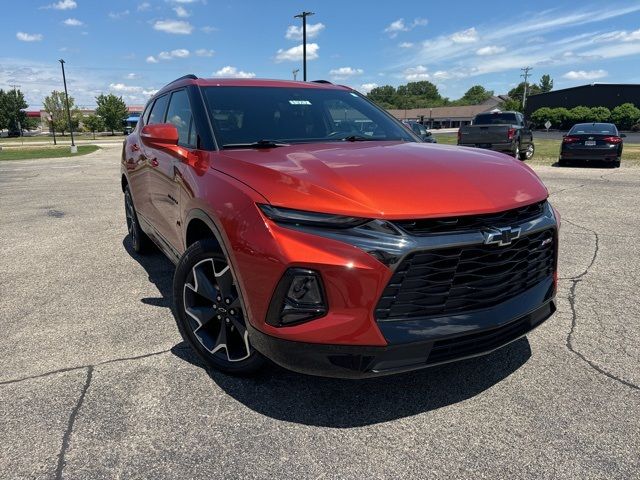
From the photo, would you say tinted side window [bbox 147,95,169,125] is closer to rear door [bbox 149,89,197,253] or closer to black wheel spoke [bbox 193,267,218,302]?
rear door [bbox 149,89,197,253]

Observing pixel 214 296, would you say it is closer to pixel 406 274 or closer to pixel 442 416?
pixel 406 274

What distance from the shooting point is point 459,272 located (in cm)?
A: 228

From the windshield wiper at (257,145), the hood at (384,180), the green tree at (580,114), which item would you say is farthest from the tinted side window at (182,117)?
the green tree at (580,114)

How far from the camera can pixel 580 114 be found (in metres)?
61.2

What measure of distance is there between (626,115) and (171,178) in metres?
67.0

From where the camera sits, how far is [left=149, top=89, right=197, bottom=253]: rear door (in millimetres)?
3451

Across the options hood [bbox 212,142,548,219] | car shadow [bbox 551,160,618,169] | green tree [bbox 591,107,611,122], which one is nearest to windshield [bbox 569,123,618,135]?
car shadow [bbox 551,160,618,169]

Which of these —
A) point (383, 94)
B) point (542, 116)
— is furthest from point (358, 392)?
point (383, 94)

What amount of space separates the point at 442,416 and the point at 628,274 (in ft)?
11.0

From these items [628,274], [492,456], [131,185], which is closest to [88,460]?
[492,456]

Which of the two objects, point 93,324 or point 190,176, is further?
point 93,324

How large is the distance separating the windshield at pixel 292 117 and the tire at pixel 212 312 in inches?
31.8

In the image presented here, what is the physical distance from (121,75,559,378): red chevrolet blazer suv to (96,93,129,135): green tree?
7966 cm

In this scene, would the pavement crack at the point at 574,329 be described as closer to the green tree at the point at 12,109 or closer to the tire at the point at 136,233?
the tire at the point at 136,233
